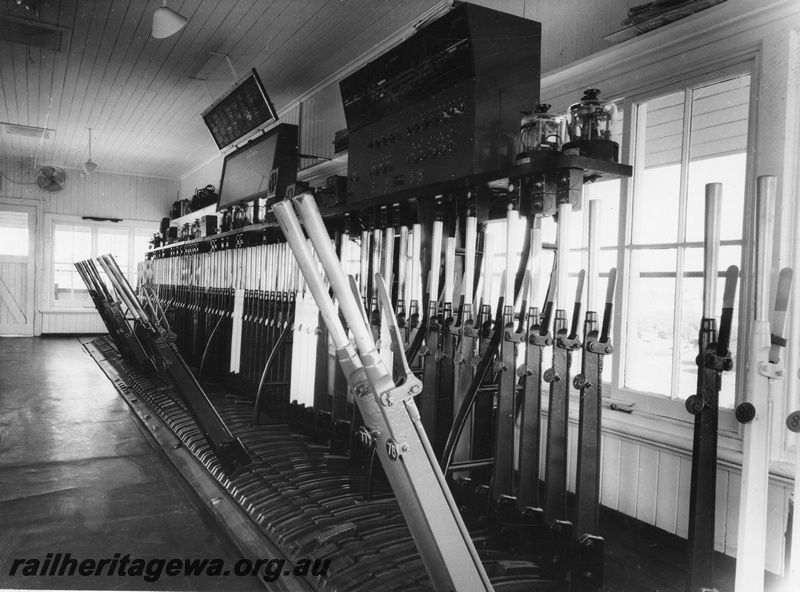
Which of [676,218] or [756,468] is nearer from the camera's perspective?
[756,468]

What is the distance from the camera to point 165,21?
3.88m

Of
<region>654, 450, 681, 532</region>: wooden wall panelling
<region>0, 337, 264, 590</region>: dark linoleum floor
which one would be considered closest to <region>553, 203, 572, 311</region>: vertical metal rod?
<region>654, 450, 681, 532</region>: wooden wall panelling

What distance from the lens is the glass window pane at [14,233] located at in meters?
10.6

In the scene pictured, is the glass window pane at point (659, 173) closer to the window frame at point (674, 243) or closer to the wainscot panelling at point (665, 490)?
the window frame at point (674, 243)

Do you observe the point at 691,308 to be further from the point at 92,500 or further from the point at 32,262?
the point at 32,262

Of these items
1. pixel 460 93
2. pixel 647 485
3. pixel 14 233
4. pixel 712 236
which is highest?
pixel 460 93

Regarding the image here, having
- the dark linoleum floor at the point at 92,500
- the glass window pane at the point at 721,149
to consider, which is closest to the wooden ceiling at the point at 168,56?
the glass window pane at the point at 721,149

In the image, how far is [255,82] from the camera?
212 inches

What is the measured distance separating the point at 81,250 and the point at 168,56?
758 centimetres

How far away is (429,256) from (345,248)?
107 centimetres

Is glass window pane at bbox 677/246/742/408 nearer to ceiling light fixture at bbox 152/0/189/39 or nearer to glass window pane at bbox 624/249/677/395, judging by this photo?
glass window pane at bbox 624/249/677/395

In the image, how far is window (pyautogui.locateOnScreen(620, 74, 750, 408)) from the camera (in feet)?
7.97

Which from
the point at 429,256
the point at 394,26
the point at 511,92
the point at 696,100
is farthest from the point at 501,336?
the point at 394,26

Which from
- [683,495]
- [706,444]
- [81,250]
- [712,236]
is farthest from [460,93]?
[81,250]
